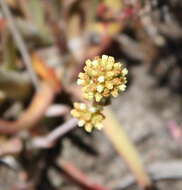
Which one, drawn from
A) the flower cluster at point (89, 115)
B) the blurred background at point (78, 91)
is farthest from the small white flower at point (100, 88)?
the blurred background at point (78, 91)

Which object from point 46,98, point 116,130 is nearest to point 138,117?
point 116,130

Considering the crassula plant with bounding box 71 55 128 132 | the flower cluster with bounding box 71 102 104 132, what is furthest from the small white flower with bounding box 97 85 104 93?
the flower cluster with bounding box 71 102 104 132

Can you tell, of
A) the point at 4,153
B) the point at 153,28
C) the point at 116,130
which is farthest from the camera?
the point at 153,28

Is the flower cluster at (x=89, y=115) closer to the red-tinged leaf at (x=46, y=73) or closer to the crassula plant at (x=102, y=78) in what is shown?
the crassula plant at (x=102, y=78)

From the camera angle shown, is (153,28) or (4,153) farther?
(153,28)

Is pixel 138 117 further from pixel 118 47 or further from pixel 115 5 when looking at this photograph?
pixel 115 5
